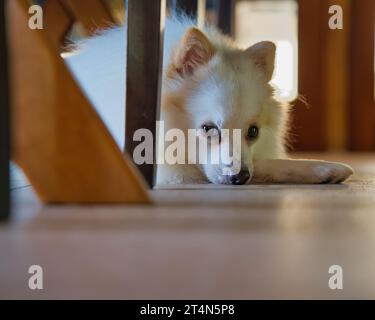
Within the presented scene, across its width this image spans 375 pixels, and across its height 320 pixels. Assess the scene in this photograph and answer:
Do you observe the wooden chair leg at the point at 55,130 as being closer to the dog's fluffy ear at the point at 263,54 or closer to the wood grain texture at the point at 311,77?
the dog's fluffy ear at the point at 263,54

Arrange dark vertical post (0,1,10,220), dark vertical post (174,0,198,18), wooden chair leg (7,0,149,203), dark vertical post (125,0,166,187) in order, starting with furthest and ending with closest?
dark vertical post (174,0,198,18)
dark vertical post (125,0,166,187)
wooden chair leg (7,0,149,203)
dark vertical post (0,1,10,220)

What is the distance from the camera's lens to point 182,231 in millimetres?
785

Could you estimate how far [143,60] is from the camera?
4.00ft

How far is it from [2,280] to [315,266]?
378mm

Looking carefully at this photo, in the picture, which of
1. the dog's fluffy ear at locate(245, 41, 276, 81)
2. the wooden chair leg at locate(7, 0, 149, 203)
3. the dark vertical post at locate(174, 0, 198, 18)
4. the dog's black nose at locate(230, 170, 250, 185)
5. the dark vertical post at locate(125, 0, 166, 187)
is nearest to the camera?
the wooden chair leg at locate(7, 0, 149, 203)

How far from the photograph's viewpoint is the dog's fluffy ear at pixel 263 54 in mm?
1621

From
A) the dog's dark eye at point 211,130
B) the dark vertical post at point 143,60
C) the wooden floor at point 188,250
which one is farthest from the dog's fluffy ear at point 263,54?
the wooden floor at point 188,250

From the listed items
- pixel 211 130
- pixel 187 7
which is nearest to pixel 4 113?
pixel 211 130

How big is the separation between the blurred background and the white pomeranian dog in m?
1.94

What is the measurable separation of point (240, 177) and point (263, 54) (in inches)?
17.0

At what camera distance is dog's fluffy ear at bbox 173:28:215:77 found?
4.85 ft

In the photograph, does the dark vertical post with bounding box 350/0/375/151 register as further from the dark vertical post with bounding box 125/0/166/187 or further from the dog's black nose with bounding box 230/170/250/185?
the dark vertical post with bounding box 125/0/166/187

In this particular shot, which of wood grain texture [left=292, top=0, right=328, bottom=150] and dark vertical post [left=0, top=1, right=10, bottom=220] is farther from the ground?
wood grain texture [left=292, top=0, right=328, bottom=150]

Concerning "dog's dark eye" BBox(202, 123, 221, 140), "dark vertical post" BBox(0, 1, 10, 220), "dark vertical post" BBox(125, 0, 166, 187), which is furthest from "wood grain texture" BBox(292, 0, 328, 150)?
"dark vertical post" BBox(0, 1, 10, 220)
